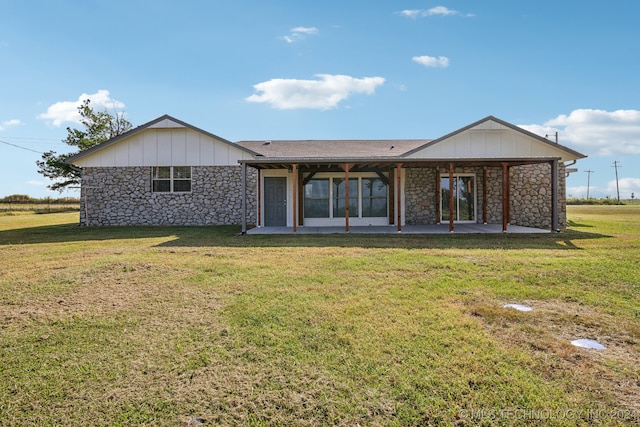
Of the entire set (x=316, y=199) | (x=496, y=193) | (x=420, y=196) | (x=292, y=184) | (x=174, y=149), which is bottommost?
(x=316, y=199)

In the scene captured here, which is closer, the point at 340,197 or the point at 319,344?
the point at 319,344

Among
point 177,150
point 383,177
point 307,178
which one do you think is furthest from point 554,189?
point 177,150

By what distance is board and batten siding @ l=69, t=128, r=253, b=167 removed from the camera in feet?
49.1

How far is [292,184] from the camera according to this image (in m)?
14.2

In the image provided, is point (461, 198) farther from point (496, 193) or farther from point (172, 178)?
point (172, 178)

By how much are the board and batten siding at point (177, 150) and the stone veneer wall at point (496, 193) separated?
7.49 meters

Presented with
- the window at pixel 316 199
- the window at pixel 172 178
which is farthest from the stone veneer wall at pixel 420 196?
the window at pixel 172 178

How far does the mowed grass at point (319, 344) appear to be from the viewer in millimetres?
2201

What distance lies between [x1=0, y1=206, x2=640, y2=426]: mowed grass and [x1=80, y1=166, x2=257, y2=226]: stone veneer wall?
28.8 ft

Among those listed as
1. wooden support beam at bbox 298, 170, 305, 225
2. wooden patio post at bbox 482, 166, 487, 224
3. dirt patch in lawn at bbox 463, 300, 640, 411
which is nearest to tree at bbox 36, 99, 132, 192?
wooden support beam at bbox 298, 170, 305, 225

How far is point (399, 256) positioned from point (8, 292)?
660cm

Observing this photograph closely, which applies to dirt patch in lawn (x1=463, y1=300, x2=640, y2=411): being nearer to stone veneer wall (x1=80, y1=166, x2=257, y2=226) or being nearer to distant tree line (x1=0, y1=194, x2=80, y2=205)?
stone veneer wall (x1=80, y1=166, x2=257, y2=226)

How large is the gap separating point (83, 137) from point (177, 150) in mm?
22025

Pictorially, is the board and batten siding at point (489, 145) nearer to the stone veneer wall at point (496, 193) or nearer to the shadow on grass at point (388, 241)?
the stone veneer wall at point (496, 193)
